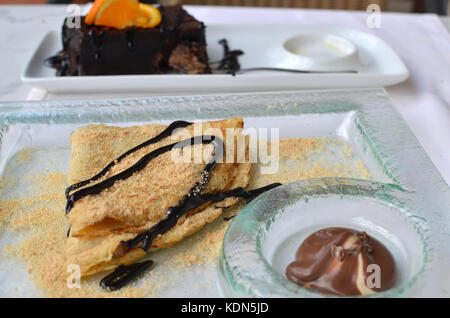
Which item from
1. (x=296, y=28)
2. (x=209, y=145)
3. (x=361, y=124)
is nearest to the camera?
(x=209, y=145)

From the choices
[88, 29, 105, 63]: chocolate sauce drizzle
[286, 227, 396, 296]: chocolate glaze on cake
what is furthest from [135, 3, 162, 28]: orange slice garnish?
[286, 227, 396, 296]: chocolate glaze on cake

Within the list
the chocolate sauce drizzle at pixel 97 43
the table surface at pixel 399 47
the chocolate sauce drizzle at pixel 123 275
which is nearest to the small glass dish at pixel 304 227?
the chocolate sauce drizzle at pixel 123 275

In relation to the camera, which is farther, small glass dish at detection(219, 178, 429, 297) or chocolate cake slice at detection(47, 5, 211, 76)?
chocolate cake slice at detection(47, 5, 211, 76)

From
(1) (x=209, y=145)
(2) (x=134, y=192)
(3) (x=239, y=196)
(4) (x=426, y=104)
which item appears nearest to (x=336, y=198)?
(3) (x=239, y=196)

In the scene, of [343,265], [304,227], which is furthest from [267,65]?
[343,265]

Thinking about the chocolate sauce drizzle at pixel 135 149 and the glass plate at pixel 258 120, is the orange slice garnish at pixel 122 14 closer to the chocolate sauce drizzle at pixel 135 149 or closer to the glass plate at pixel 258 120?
the glass plate at pixel 258 120

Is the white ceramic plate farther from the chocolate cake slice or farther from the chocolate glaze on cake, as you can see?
the chocolate glaze on cake

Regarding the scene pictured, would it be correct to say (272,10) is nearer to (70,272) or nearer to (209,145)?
(209,145)
